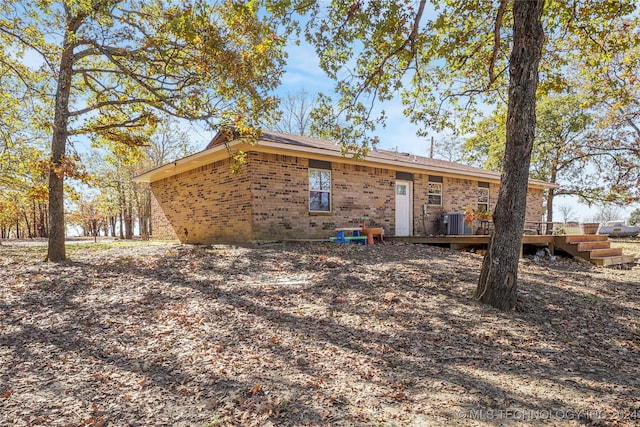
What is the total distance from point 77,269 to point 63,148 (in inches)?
125

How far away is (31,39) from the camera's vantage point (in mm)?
8453

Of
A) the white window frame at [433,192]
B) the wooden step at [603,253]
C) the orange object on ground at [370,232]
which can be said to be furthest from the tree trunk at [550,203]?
the orange object on ground at [370,232]

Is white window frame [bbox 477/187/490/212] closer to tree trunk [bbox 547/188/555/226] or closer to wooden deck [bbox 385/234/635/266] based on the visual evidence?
wooden deck [bbox 385/234/635/266]

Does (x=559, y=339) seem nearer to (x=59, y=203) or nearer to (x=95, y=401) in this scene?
(x=95, y=401)

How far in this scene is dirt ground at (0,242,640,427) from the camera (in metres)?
2.79

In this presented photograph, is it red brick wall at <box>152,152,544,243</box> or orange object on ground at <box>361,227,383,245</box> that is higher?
red brick wall at <box>152,152,544,243</box>

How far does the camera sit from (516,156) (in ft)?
17.1

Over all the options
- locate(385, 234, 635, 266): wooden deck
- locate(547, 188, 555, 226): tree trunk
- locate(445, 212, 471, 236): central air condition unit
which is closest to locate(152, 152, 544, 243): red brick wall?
locate(445, 212, 471, 236): central air condition unit

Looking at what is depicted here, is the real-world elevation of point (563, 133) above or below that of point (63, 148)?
above

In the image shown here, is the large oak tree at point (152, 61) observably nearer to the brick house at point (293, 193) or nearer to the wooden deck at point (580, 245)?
the brick house at point (293, 193)

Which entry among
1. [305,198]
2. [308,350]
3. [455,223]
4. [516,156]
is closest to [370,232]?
[305,198]

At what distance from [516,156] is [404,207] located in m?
9.18

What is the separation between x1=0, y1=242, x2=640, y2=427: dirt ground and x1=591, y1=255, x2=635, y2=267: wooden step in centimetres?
379

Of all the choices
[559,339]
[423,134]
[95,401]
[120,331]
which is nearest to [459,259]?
[423,134]
